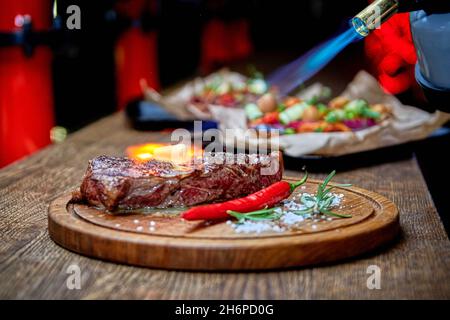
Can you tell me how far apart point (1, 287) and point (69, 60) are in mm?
6402

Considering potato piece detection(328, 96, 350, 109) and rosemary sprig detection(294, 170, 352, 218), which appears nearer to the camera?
rosemary sprig detection(294, 170, 352, 218)

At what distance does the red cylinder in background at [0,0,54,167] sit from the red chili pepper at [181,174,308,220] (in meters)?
2.07

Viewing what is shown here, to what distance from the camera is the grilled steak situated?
2305 millimetres

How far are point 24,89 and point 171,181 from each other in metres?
1.98

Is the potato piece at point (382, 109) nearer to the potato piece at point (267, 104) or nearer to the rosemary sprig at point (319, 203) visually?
the potato piece at point (267, 104)

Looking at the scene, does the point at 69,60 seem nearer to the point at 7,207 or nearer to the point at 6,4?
the point at 6,4

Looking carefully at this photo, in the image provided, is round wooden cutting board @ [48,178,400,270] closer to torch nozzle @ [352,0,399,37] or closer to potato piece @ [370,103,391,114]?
torch nozzle @ [352,0,399,37]

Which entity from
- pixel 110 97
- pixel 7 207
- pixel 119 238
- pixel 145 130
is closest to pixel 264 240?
pixel 119 238

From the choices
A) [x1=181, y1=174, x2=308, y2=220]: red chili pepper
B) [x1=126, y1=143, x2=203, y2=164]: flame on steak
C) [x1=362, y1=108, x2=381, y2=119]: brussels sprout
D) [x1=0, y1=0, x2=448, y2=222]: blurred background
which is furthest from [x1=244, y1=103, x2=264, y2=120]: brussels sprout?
[x1=181, y1=174, x2=308, y2=220]: red chili pepper

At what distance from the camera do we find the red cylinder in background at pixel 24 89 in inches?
153

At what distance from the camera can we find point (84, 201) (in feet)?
7.97

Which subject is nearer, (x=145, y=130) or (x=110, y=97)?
(x=145, y=130)

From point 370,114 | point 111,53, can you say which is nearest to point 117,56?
point 111,53

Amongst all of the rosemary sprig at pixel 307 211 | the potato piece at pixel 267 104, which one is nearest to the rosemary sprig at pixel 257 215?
the rosemary sprig at pixel 307 211
